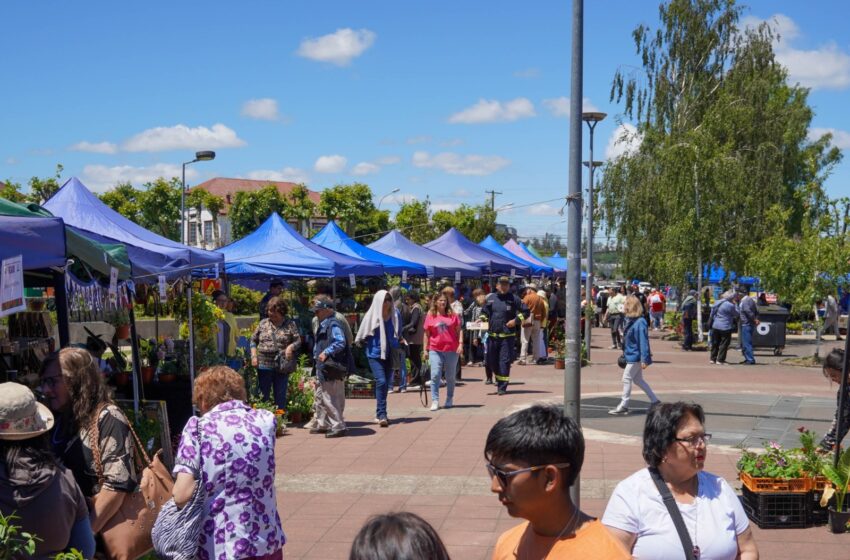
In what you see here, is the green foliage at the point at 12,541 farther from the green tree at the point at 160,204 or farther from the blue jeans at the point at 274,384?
the green tree at the point at 160,204

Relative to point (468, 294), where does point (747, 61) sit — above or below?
above

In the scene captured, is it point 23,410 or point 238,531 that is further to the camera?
point 238,531

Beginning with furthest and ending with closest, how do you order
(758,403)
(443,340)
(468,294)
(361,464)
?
(468,294) < (758,403) < (443,340) < (361,464)

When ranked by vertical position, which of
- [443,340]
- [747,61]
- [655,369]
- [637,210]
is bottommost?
[655,369]

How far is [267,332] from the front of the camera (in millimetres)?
→ 11680

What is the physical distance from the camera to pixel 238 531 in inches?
159

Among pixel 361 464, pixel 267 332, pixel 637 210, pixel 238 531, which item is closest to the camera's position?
pixel 238 531

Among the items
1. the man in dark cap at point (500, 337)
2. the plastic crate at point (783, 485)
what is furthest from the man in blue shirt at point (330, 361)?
the plastic crate at point (783, 485)

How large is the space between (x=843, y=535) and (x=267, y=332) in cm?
713

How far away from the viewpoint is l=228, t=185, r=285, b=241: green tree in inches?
2702

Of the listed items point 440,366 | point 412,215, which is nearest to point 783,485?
point 440,366

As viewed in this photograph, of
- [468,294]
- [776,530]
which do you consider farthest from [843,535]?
[468,294]

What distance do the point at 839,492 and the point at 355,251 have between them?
13.5 m

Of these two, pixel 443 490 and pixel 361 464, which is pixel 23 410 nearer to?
pixel 443 490
